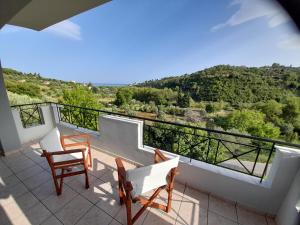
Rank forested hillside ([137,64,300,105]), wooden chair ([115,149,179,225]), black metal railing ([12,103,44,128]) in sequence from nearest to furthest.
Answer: wooden chair ([115,149,179,225]), black metal railing ([12,103,44,128]), forested hillside ([137,64,300,105])

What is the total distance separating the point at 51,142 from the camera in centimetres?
195

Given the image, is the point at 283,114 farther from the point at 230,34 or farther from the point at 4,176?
the point at 4,176

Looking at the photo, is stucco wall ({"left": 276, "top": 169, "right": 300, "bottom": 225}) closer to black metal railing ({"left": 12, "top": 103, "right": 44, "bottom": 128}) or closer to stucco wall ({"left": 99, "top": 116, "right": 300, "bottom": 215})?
stucco wall ({"left": 99, "top": 116, "right": 300, "bottom": 215})

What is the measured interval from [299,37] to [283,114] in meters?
25.8

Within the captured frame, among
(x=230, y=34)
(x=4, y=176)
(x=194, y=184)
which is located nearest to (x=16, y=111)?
(x=4, y=176)

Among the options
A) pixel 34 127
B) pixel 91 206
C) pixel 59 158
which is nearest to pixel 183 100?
pixel 34 127

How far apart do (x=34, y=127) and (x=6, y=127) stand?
2.16 ft

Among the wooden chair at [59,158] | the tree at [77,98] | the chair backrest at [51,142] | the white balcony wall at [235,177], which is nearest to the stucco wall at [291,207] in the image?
the white balcony wall at [235,177]

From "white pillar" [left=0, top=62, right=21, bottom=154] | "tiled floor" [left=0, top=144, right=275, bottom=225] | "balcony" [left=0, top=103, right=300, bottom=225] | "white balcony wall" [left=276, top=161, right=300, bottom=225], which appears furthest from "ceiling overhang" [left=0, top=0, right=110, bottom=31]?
"white balcony wall" [left=276, top=161, right=300, bottom=225]

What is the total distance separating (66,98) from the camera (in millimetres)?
9273

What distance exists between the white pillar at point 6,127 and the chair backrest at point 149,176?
9.30 ft

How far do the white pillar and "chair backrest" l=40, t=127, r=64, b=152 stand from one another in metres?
1.39

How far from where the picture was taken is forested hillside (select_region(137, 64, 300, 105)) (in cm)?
1977

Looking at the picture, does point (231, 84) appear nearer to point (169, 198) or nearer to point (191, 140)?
point (191, 140)
